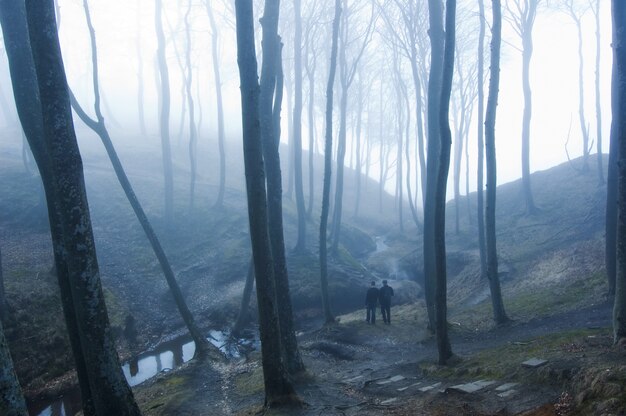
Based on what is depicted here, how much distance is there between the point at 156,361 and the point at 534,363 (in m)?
12.6

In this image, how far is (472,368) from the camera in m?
10.0

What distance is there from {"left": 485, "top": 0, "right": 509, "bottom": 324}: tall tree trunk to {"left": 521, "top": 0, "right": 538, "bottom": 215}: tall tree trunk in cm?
1592

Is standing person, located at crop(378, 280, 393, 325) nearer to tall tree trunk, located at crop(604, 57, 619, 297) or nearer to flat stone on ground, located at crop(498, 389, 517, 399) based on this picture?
tall tree trunk, located at crop(604, 57, 619, 297)

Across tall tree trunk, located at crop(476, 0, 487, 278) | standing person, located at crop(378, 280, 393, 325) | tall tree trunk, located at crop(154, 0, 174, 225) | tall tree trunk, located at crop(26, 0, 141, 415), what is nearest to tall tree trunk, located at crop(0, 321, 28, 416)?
tall tree trunk, located at crop(26, 0, 141, 415)

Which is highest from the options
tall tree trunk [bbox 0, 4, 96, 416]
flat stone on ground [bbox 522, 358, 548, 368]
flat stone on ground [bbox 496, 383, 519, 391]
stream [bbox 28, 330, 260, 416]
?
tall tree trunk [bbox 0, 4, 96, 416]

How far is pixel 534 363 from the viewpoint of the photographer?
8383 mm

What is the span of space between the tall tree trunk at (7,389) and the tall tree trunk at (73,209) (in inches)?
80.9

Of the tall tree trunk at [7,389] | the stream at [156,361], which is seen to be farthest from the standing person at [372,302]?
the tall tree trunk at [7,389]

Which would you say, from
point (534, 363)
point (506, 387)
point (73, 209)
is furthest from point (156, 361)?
point (534, 363)

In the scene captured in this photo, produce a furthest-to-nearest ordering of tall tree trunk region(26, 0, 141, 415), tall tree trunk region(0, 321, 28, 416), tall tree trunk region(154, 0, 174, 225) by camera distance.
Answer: tall tree trunk region(154, 0, 174, 225) → tall tree trunk region(26, 0, 141, 415) → tall tree trunk region(0, 321, 28, 416)

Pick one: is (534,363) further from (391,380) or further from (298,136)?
(298,136)

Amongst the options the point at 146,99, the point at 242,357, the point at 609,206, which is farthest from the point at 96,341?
the point at 146,99

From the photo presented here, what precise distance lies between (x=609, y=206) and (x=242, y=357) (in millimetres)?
12252

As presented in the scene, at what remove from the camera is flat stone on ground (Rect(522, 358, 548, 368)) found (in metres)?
8.26
